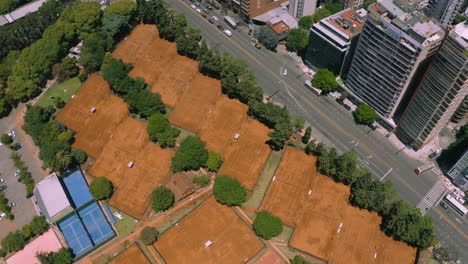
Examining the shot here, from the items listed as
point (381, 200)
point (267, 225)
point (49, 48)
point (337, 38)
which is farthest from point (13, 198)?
point (337, 38)

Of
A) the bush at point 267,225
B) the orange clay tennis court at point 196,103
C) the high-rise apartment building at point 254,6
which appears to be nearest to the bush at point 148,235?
the bush at point 267,225

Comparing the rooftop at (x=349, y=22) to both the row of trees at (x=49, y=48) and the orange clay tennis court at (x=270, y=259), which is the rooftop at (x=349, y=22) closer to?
the orange clay tennis court at (x=270, y=259)

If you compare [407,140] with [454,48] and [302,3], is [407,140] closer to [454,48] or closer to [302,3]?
[454,48]

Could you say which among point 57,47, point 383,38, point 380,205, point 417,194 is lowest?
point 417,194

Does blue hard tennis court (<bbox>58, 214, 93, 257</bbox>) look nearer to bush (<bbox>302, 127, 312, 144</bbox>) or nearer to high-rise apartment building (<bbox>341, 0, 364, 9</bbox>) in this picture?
bush (<bbox>302, 127, 312, 144</bbox>)

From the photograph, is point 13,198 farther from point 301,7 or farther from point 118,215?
point 301,7

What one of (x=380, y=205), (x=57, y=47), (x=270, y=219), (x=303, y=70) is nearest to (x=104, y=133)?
(x=57, y=47)
